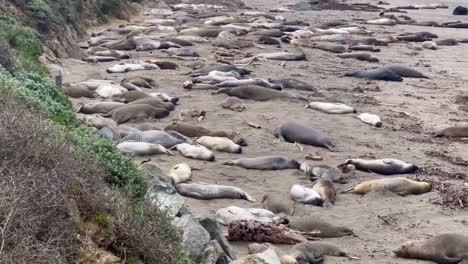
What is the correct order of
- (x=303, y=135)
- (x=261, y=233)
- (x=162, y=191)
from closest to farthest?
1. (x=162, y=191)
2. (x=261, y=233)
3. (x=303, y=135)

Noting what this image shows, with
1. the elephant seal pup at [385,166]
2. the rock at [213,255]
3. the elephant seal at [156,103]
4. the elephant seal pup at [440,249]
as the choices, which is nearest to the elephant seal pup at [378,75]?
the elephant seal at [156,103]

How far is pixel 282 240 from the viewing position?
682cm

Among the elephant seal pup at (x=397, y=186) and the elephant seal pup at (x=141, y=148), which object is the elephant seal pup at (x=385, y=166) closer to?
the elephant seal pup at (x=397, y=186)

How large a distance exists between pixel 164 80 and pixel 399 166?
7.25 metres

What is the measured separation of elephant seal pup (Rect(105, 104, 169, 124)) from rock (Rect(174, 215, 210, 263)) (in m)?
5.91

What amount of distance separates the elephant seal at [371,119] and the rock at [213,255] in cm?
676

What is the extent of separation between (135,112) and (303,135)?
2989mm

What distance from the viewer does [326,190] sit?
27.4ft

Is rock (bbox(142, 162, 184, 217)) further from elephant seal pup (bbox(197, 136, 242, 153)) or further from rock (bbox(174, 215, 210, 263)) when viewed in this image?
elephant seal pup (bbox(197, 136, 242, 153))

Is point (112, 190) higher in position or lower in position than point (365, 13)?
higher

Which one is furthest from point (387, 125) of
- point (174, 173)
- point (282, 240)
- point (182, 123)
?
point (282, 240)

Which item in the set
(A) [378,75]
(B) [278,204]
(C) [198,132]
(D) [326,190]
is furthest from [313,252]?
(A) [378,75]

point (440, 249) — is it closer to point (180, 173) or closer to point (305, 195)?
point (305, 195)

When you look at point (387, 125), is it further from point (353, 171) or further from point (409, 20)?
point (409, 20)
